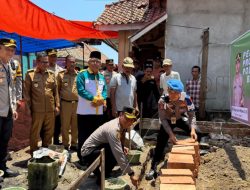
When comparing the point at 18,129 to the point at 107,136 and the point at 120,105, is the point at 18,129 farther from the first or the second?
the point at 107,136

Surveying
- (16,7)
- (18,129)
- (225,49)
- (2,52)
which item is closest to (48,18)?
(16,7)

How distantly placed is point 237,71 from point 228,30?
9.86ft

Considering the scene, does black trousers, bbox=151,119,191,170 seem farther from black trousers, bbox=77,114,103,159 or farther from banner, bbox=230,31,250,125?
black trousers, bbox=77,114,103,159

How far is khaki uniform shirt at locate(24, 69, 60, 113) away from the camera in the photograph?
6113mm

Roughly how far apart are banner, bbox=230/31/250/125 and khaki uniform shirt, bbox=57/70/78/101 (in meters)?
3.08

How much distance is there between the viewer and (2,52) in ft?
16.3

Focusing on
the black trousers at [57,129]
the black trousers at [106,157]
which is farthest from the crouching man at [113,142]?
the black trousers at [57,129]

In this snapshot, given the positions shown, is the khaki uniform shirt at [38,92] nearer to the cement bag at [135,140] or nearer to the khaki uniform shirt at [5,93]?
the khaki uniform shirt at [5,93]

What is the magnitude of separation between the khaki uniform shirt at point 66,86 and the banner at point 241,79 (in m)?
3.08

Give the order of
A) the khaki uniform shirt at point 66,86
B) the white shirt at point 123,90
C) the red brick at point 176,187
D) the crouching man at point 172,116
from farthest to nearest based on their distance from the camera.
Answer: the khaki uniform shirt at point 66,86
the white shirt at point 123,90
the crouching man at point 172,116
the red brick at point 176,187

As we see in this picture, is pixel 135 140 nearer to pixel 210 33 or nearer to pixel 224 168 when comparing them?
pixel 224 168

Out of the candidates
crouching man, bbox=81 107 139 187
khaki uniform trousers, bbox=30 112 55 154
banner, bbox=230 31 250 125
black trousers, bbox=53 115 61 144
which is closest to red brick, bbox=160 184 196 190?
crouching man, bbox=81 107 139 187

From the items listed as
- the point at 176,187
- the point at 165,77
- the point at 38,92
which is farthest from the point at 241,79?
the point at 38,92

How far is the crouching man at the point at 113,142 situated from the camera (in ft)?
14.9
